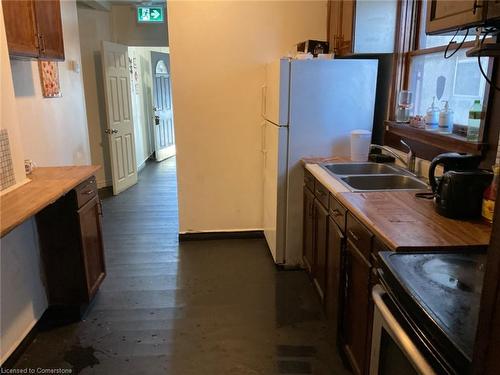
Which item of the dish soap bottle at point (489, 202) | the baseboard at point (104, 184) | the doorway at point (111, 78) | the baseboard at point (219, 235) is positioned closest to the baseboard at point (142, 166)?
the doorway at point (111, 78)

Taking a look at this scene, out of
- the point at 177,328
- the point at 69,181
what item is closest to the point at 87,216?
the point at 69,181

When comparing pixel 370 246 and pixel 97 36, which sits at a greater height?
pixel 97 36

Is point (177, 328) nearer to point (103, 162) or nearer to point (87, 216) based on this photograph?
point (87, 216)

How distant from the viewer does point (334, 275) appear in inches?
89.9

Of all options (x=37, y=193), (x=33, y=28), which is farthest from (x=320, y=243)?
(x=33, y=28)

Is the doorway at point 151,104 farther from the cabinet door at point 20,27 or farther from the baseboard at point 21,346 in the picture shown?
the baseboard at point 21,346

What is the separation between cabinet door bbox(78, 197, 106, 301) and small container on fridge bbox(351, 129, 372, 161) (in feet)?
6.23

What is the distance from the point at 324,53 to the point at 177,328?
2387mm

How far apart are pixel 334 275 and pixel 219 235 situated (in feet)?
6.18

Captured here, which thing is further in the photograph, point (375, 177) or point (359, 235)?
point (375, 177)

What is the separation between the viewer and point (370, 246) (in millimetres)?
1703

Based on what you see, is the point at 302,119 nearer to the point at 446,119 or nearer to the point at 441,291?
the point at 446,119

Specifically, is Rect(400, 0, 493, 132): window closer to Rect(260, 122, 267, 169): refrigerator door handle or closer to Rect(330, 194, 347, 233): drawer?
Rect(330, 194, 347, 233): drawer

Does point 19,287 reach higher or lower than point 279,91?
lower
